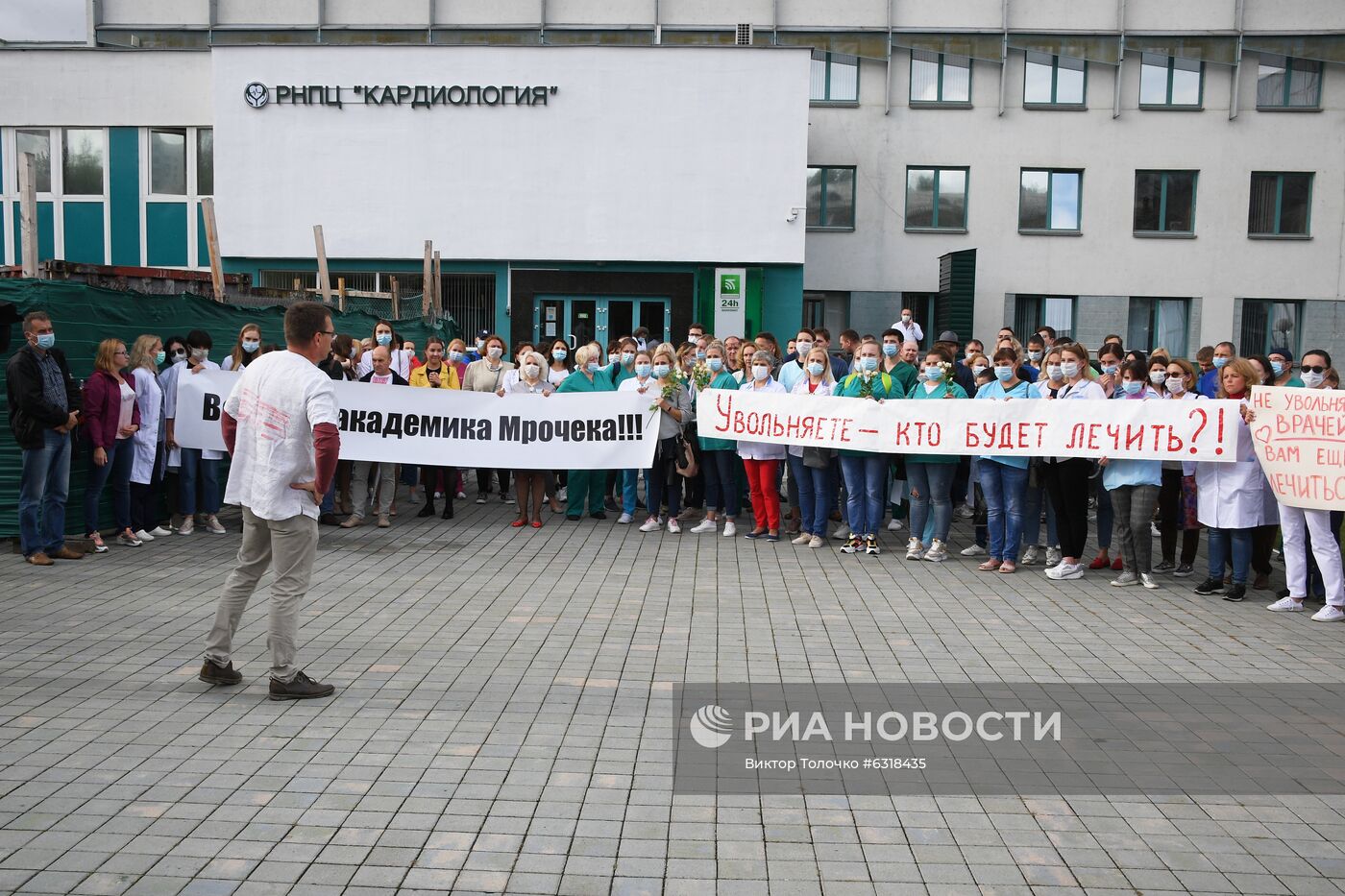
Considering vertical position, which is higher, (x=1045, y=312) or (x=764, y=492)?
(x=1045, y=312)

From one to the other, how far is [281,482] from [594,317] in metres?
25.0

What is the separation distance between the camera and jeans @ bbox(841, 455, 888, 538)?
40.1 ft

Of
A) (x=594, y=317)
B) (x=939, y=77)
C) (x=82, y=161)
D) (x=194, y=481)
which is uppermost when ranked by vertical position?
(x=939, y=77)

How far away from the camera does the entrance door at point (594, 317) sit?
3128cm

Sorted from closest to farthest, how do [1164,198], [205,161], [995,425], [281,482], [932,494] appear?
1. [281,482]
2. [995,425]
3. [932,494]
4. [205,161]
5. [1164,198]

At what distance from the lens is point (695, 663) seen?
7.62m

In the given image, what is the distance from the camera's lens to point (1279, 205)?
34781 millimetres

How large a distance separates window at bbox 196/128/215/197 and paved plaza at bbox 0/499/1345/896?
24.8 meters

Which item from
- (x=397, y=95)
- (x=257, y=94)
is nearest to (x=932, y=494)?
(x=397, y=95)

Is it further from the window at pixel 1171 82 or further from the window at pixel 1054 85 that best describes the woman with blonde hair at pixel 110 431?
the window at pixel 1171 82

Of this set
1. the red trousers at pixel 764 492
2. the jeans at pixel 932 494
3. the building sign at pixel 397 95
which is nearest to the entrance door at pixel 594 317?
the building sign at pixel 397 95

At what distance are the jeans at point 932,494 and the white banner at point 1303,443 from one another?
2.81 meters

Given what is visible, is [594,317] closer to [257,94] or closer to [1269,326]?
[257,94]

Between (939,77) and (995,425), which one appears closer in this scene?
(995,425)
